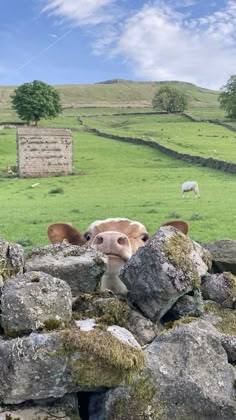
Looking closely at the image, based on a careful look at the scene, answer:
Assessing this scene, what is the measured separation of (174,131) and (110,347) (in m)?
76.7

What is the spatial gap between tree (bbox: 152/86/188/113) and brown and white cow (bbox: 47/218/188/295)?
129019 millimetres

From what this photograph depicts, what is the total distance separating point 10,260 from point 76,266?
65 centimetres

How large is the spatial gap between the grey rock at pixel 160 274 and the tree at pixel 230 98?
99.2m

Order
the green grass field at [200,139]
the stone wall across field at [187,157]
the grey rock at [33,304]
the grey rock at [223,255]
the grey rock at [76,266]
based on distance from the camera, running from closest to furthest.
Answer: the grey rock at [33,304] → the grey rock at [76,266] → the grey rock at [223,255] → the stone wall across field at [187,157] → the green grass field at [200,139]

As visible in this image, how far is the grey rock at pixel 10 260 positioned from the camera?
5.57 m

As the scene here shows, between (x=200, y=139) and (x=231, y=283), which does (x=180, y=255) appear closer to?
(x=231, y=283)

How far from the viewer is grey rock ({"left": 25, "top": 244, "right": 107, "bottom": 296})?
19.0 feet

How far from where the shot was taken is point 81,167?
165ft

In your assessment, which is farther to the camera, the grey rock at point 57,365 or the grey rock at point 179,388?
the grey rock at point 179,388

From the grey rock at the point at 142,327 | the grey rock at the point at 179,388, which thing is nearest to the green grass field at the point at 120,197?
the grey rock at the point at 142,327

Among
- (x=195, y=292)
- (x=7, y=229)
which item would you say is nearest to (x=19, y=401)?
(x=195, y=292)

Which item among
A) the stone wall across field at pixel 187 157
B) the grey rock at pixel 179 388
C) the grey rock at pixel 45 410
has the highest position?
the grey rock at pixel 179 388

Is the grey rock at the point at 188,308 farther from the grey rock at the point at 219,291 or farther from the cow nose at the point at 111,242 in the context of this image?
the cow nose at the point at 111,242

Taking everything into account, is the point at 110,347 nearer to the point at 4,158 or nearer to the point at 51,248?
the point at 51,248
